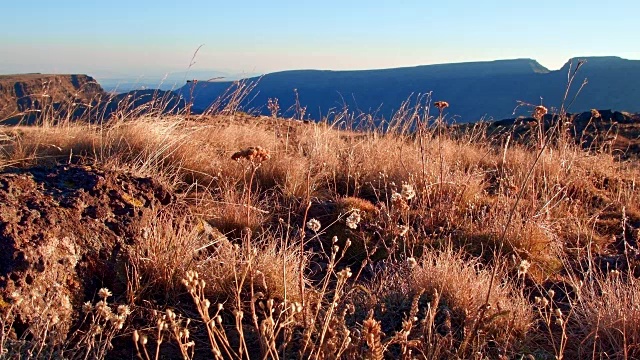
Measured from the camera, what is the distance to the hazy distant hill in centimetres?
9169

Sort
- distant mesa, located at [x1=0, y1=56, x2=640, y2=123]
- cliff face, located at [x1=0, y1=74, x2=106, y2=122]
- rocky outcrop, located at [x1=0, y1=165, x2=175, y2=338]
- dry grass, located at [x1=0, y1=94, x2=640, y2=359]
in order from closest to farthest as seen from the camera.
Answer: dry grass, located at [x1=0, y1=94, x2=640, y2=359], rocky outcrop, located at [x1=0, y1=165, x2=175, y2=338], cliff face, located at [x1=0, y1=74, x2=106, y2=122], distant mesa, located at [x1=0, y1=56, x2=640, y2=123]

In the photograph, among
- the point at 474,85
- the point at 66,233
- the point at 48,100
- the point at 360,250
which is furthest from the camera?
the point at 474,85

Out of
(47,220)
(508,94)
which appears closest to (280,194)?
(47,220)

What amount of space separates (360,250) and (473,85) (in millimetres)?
115713

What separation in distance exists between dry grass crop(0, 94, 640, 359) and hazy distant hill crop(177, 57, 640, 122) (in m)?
76.0

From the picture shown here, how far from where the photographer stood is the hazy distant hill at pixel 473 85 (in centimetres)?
9169

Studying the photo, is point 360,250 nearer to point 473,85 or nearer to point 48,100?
point 48,100

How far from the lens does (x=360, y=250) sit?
3.89 m

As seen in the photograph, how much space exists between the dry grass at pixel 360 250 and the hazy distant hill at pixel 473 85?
76047 millimetres

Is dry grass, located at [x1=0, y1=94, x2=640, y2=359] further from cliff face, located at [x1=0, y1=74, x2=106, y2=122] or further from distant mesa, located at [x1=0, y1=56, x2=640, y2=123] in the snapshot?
distant mesa, located at [x1=0, y1=56, x2=640, y2=123]

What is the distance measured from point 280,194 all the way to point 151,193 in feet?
4.54

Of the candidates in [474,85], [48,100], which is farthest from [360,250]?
[474,85]

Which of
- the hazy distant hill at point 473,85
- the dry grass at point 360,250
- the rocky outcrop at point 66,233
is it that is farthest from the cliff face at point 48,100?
the hazy distant hill at point 473,85

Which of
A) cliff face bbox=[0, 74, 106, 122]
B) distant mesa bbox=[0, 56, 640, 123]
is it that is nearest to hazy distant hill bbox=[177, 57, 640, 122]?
distant mesa bbox=[0, 56, 640, 123]
